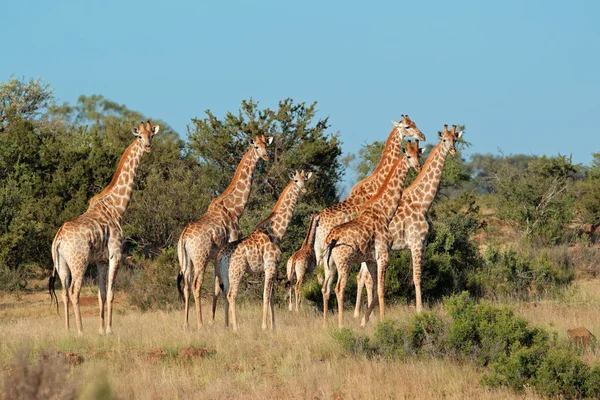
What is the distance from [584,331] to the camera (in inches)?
447

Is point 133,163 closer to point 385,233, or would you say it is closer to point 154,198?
point 385,233

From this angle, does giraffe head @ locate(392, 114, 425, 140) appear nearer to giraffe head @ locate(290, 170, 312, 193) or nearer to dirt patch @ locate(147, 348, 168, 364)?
giraffe head @ locate(290, 170, 312, 193)

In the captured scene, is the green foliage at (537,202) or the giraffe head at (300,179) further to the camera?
the green foliage at (537,202)

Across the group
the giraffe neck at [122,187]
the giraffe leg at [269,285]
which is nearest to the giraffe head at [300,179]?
the giraffe leg at [269,285]

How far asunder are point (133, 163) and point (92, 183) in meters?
11.3

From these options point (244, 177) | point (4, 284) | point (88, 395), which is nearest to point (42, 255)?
point (4, 284)

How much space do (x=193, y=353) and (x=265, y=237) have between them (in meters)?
2.78

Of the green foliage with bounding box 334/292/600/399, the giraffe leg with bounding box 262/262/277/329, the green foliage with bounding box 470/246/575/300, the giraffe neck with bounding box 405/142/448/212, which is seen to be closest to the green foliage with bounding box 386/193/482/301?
the green foliage with bounding box 470/246/575/300

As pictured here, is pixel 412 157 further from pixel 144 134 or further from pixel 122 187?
pixel 122 187

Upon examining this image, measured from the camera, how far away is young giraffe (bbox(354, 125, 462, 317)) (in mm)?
14203

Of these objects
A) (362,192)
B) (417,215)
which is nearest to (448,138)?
(417,215)

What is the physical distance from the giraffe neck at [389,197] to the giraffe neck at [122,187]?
362 cm

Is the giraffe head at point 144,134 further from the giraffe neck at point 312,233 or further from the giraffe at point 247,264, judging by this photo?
the giraffe neck at point 312,233

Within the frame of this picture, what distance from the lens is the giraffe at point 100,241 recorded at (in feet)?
40.9
